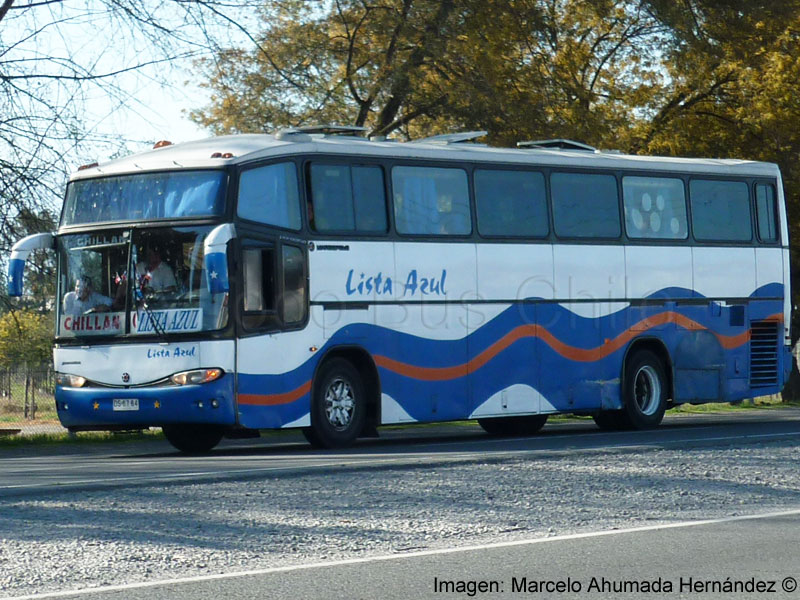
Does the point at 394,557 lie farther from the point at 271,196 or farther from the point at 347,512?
the point at 271,196

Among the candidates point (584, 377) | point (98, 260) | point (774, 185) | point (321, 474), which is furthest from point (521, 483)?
point (774, 185)

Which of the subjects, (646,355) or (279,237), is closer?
(279,237)

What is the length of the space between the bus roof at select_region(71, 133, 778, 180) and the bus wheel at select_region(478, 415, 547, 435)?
4.13 metres

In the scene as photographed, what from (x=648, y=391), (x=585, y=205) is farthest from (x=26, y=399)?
(x=585, y=205)

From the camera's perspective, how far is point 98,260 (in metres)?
18.5

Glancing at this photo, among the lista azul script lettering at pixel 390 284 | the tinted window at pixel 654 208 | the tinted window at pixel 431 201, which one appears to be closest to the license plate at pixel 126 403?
the lista azul script lettering at pixel 390 284

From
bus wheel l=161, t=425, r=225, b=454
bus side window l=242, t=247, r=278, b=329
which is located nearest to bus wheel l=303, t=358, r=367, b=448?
bus side window l=242, t=247, r=278, b=329

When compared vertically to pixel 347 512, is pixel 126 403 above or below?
above

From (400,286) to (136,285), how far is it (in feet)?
12.0

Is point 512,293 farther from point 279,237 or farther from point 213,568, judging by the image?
point 213,568

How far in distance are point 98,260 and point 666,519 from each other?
31.6 ft

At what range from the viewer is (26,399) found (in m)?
29.2

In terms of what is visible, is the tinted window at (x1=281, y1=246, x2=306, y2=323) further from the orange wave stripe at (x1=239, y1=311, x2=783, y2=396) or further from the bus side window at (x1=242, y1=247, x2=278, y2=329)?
the orange wave stripe at (x1=239, y1=311, x2=783, y2=396)

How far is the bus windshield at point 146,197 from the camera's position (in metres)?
18.0
